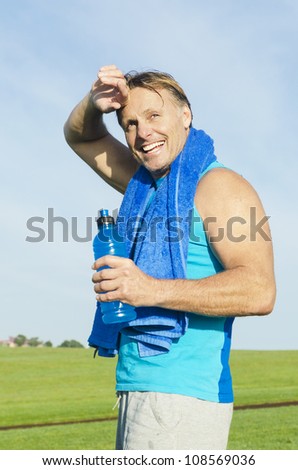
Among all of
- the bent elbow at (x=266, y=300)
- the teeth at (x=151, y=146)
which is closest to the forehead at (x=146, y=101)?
the teeth at (x=151, y=146)

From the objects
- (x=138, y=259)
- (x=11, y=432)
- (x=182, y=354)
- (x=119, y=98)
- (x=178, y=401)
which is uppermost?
(x=119, y=98)

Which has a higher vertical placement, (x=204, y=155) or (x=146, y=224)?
(x=204, y=155)

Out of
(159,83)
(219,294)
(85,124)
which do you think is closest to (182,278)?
(219,294)

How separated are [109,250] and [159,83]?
102 cm

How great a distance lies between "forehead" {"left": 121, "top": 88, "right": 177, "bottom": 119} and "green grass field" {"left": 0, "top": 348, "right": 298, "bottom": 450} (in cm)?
952

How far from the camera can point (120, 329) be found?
385 cm

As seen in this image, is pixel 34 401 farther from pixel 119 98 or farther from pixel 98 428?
pixel 119 98

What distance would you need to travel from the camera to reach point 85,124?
5059 mm

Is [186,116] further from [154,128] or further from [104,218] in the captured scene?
[104,218]

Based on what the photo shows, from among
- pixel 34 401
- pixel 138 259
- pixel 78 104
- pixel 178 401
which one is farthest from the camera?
pixel 34 401

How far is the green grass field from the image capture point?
14742 millimetres

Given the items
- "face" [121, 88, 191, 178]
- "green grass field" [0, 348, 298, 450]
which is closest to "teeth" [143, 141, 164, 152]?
"face" [121, 88, 191, 178]

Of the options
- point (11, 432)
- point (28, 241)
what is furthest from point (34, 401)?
point (28, 241)

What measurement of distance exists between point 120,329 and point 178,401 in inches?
19.8
